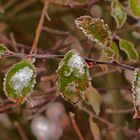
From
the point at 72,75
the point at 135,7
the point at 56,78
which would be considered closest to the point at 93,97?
the point at 56,78

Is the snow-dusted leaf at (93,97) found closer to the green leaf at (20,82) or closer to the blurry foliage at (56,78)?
the blurry foliage at (56,78)

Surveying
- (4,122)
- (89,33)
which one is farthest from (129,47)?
(4,122)

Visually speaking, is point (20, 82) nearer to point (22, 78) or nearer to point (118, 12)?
point (22, 78)

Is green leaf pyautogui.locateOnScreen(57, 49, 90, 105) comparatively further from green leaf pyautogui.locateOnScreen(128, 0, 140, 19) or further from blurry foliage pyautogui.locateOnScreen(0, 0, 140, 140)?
blurry foliage pyautogui.locateOnScreen(0, 0, 140, 140)

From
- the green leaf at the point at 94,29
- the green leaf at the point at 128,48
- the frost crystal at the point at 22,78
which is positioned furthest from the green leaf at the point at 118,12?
the frost crystal at the point at 22,78

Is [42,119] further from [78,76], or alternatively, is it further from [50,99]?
[78,76]

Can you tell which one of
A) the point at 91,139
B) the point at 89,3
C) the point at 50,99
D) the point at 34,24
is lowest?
the point at 91,139
